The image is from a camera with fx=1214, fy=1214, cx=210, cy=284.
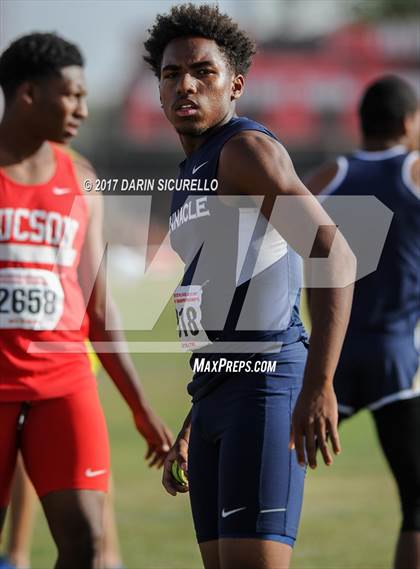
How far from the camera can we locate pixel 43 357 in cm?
503

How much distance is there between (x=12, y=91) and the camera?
17.6 ft

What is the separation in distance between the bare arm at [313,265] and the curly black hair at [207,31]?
0.57m

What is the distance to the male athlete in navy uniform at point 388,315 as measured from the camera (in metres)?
5.84

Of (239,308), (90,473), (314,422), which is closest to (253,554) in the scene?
(314,422)

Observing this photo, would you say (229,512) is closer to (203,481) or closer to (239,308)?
(203,481)

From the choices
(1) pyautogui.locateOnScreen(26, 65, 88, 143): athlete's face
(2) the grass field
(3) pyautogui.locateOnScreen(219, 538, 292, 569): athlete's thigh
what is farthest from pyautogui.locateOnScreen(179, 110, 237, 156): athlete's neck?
(2) the grass field

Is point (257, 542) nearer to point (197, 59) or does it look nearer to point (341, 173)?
point (197, 59)

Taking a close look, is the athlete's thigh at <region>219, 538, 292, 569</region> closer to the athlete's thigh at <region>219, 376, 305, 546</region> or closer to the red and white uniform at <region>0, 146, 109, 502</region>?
the athlete's thigh at <region>219, 376, 305, 546</region>

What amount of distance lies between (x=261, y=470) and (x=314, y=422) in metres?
0.33

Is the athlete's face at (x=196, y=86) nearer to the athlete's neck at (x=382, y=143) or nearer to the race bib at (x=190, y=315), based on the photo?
the race bib at (x=190, y=315)

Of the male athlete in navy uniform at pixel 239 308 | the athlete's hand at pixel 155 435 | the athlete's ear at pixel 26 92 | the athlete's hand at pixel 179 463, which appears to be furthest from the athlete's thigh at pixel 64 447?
the athlete's ear at pixel 26 92

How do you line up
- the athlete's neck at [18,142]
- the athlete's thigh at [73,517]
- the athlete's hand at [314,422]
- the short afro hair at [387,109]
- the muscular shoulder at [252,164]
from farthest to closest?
1. the short afro hair at [387,109]
2. the athlete's neck at [18,142]
3. the athlete's thigh at [73,517]
4. the muscular shoulder at [252,164]
5. the athlete's hand at [314,422]

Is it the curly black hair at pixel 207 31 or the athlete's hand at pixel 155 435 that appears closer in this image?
the curly black hair at pixel 207 31

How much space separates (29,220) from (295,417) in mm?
1827
